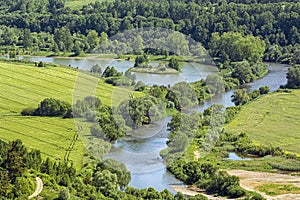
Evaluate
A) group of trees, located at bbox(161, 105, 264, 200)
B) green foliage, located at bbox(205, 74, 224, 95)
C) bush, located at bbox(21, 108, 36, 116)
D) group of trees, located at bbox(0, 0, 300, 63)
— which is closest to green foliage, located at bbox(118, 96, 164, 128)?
group of trees, located at bbox(161, 105, 264, 200)

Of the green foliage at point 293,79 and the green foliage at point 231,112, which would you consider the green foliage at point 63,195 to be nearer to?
the green foliage at point 231,112

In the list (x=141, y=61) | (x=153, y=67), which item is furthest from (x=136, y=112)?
(x=141, y=61)

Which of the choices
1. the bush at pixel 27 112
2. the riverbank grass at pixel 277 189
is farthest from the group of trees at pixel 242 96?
the riverbank grass at pixel 277 189

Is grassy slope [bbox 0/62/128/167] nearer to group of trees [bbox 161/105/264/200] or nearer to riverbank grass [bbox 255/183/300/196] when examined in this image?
group of trees [bbox 161/105/264/200]

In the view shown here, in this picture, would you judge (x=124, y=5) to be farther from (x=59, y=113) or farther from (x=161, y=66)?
(x=59, y=113)

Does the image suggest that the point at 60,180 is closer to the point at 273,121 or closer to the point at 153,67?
the point at 273,121

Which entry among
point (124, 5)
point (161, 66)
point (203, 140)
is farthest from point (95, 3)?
point (203, 140)
